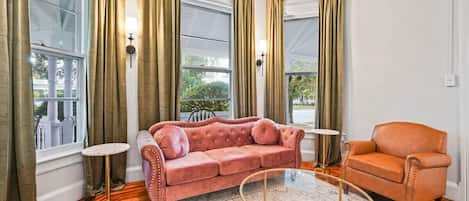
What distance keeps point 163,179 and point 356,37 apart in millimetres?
3385

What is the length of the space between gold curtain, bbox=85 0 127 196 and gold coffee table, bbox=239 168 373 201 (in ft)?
5.44

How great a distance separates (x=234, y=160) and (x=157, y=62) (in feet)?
5.42

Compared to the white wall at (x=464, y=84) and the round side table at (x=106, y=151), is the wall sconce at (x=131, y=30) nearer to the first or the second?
the round side table at (x=106, y=151)

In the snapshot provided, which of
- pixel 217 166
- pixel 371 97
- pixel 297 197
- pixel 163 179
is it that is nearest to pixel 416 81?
A: pixel 371 97

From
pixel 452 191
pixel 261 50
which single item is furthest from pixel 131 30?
pixel 452 191

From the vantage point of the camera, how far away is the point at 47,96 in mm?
2586

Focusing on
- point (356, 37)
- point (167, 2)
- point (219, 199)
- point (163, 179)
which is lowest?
point (219, 199)

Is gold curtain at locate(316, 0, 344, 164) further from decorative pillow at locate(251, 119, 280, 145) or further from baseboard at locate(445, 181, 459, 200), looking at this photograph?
baseboard at locate(445, 181, 459, 200)

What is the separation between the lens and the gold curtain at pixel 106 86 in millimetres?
2789

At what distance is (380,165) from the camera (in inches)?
100.0

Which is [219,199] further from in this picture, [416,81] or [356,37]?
[356,37]

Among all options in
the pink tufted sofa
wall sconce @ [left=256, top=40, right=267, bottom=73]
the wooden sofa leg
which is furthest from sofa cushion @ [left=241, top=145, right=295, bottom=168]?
wall sconce @ [left=256, top=40, right=267, bottom=73]

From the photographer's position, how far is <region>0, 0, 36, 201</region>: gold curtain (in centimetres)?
186

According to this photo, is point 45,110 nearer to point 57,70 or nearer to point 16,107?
point 57,70
